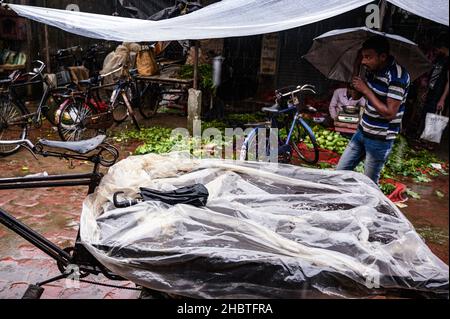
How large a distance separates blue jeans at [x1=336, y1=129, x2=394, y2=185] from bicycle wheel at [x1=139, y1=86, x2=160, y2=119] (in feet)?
18.6

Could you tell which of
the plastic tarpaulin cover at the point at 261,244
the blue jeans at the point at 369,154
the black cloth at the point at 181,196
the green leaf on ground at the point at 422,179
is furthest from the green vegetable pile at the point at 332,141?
the black cloth at the point at 181,196

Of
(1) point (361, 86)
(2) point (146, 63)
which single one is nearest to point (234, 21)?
(1) point (361, 86)

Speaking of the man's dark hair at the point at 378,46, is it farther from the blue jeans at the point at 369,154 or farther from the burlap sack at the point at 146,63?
the burlap sack at the point at 146,63

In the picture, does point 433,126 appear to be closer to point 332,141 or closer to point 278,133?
point 332,141

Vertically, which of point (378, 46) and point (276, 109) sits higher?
point (378, 46)

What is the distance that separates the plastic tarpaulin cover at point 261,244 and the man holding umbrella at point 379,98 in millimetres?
1111

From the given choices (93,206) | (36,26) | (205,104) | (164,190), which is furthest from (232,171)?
(36,26)

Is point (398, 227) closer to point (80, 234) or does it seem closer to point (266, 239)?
point (266, 239)

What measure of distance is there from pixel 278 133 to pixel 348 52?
5.25 feet

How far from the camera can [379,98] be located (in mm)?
3695

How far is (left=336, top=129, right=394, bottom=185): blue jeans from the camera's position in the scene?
3820 mm

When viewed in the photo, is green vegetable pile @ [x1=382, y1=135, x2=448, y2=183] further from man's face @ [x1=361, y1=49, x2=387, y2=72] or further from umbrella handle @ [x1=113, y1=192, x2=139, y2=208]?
umbrella handle @ [x1=113, y1=192, x2=139, y2=208]
